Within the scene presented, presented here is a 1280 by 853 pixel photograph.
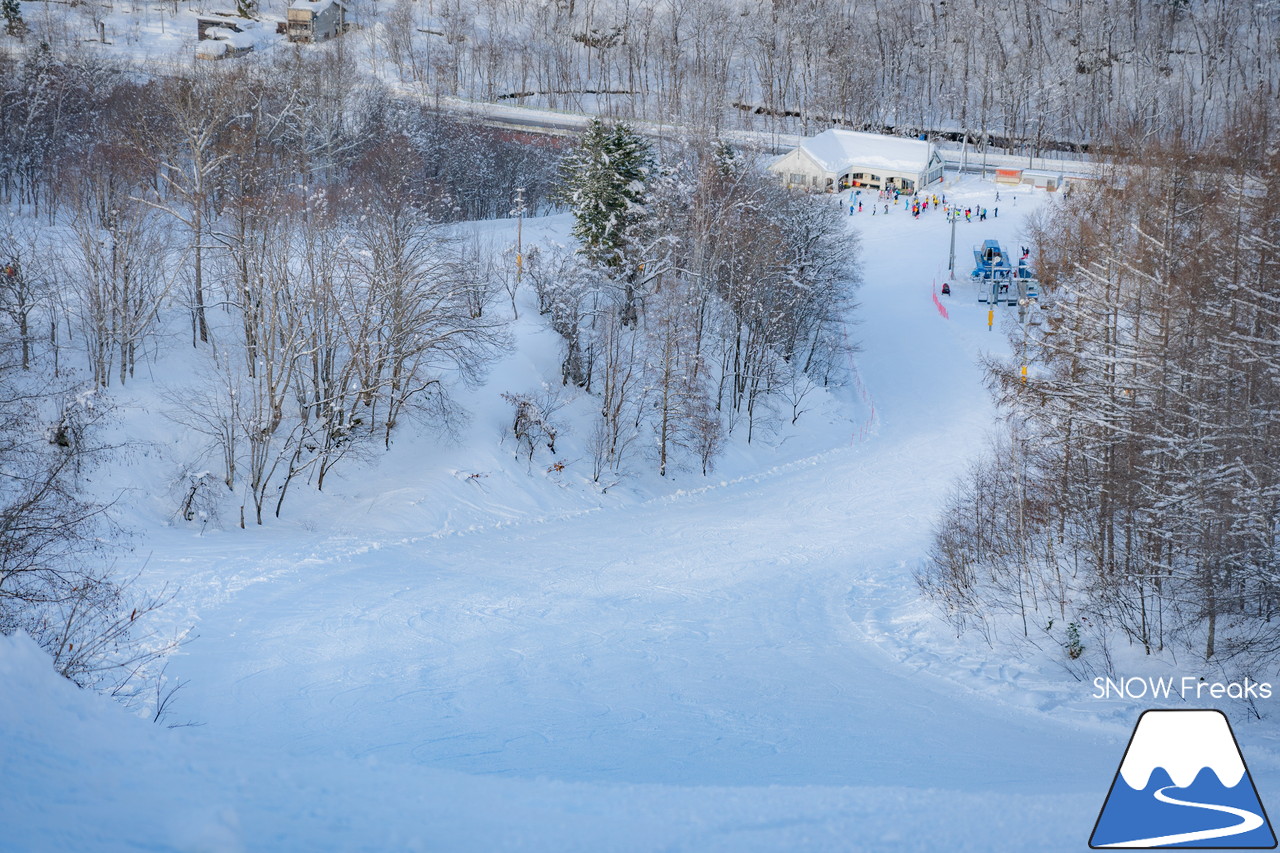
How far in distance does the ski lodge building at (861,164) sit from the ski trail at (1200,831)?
53924 mm

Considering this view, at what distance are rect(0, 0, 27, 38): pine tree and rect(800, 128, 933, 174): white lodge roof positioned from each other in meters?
49.8

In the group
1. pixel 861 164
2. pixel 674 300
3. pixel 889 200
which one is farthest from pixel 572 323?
pixel 861 164

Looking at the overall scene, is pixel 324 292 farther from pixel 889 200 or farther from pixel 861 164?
pixel 861 164

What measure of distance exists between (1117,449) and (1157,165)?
527cm

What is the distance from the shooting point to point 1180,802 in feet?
29.1

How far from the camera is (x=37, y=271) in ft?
90.9

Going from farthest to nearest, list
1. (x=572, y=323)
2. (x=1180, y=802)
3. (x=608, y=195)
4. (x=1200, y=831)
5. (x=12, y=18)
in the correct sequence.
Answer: (x=12, y=18)
(x=608, y=195)
(x=572, y=323)
(x=1180, y=802)
(x=1200, y=831)

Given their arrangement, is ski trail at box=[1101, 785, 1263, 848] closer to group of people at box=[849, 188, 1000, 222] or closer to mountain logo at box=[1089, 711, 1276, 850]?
mountain logo at box=[1089, 711, 1276, 850]

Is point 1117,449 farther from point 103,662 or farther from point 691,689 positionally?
point 103,662

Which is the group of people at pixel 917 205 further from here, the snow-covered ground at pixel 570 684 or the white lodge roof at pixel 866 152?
the snow-covered ground at pixel 570 684

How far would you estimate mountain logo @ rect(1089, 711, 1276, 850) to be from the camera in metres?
8.76

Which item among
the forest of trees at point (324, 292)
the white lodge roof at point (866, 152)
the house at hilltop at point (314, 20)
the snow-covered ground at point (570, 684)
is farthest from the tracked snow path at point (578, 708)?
the house at hilltop at point (314, 20)

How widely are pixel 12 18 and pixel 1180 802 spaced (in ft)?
254

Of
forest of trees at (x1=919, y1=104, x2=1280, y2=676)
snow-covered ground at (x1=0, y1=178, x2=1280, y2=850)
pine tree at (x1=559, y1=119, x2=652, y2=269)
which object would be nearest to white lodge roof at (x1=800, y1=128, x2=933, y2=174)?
pine tree at (x1=559, y1=119, x2=652, y2=269)
